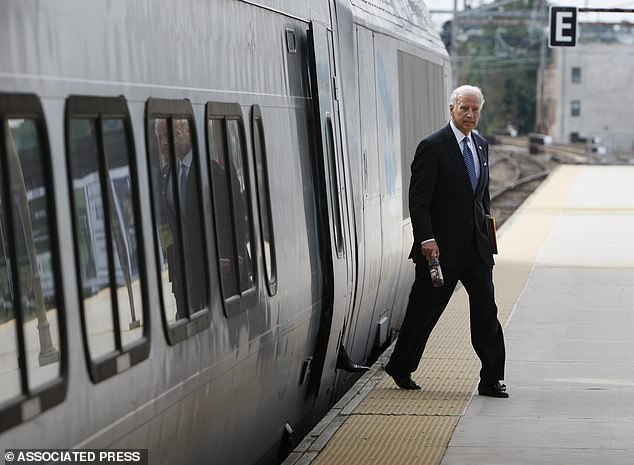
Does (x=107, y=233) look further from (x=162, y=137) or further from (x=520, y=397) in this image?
(x=520, y=397)

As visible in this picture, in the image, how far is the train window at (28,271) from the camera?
397cm

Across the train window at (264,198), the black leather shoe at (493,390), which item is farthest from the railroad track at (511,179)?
the train window at (264,198)

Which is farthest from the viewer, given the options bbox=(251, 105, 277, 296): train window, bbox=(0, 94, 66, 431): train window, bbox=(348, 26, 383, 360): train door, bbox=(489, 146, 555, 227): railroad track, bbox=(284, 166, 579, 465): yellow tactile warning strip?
bbox=(489, 146, 555, 227): railroad track

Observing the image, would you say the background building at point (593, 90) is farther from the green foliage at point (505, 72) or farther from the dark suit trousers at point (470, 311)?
the dark suit trousers at point (470, 311)

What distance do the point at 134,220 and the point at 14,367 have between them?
85 centimetres

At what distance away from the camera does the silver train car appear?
164 inches

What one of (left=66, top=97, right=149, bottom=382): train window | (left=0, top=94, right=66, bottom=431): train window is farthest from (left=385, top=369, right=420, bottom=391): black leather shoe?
(left=0, top=94, right=66, bottom=431): train window

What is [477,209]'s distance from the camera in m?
7.97

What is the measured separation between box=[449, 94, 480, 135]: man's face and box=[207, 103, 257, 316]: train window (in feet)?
6.22

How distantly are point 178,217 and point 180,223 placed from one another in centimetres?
3

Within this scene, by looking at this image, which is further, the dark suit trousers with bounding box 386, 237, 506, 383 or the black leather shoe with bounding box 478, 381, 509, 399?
the black leather shoe with bounding box 478, 381, 509, 399

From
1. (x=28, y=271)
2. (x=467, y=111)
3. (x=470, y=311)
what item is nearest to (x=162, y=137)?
(x=28, y=271)

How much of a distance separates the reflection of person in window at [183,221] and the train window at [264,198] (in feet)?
3.14

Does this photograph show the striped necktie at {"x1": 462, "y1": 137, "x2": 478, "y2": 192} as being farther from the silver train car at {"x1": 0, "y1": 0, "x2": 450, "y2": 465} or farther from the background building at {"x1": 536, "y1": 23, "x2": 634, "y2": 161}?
the background building at {"x1": 536, "y1": 23, "x2": 634, "y2": 161}
